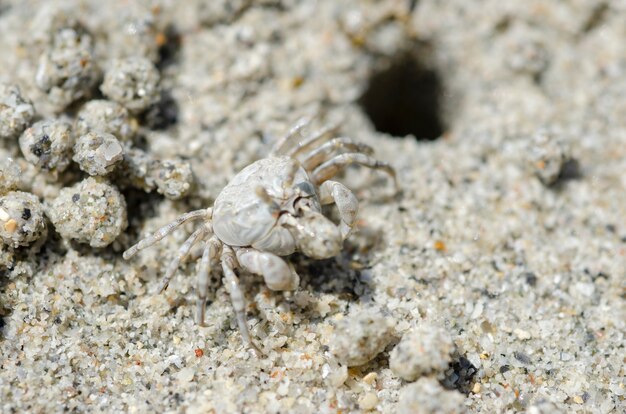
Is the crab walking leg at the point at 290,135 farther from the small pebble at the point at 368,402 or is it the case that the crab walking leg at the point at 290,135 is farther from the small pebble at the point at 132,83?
the small pebble at the point at 368,402

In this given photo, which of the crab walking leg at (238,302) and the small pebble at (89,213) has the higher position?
the small pebble at (89,213)

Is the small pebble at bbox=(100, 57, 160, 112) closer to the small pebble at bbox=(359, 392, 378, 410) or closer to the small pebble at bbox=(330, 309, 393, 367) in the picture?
the small pebble at bbox=(330, 309, 393, 367)

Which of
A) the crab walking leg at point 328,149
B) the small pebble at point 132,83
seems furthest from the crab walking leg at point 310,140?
the small pebble at point 132,83

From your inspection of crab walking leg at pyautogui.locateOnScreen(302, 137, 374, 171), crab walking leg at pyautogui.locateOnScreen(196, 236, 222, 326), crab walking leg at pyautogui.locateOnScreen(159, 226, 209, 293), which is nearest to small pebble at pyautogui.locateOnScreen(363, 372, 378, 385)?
crab walking leg at pyautogui.locateOnScreen(196, 236, 222, 326)

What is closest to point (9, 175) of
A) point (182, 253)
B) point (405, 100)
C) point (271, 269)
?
point (182, 253)

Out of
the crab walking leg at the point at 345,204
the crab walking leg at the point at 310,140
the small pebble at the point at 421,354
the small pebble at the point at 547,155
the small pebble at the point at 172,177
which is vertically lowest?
the small pebble at the point at 547,155
